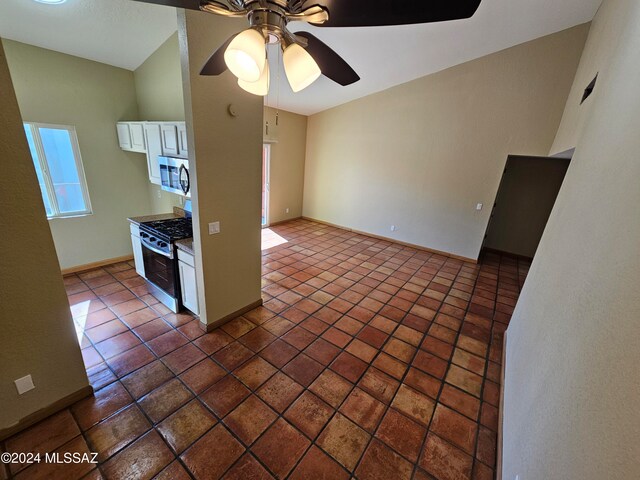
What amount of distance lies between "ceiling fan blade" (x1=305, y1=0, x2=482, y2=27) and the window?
4.17 m

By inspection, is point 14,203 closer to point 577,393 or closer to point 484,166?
point 577,393

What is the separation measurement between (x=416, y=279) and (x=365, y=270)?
32.8 inches

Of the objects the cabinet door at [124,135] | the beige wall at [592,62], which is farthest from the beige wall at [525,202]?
the cabinet door at [124,135]

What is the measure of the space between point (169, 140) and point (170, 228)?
108 cm

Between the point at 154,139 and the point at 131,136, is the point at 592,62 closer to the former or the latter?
the point at 154,139

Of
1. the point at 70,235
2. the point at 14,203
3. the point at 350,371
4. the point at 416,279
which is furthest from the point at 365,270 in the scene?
the point at 70,235

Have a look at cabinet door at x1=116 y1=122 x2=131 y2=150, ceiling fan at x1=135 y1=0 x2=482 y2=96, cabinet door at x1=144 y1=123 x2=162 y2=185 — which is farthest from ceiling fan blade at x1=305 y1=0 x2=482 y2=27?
cabinet door at x1=116 y1=122 x2=131 y2=150

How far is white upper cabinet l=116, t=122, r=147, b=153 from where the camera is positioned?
3455 mm

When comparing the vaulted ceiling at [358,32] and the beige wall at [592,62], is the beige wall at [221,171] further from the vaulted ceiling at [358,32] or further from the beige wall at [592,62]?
the beige wall at [592,62]

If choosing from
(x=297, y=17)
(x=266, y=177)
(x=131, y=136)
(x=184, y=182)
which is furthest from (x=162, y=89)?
(x=297, y=17)

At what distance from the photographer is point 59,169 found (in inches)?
139

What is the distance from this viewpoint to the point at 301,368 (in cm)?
229

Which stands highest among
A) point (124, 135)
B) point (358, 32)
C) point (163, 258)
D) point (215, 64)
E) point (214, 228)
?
point (358, 32)

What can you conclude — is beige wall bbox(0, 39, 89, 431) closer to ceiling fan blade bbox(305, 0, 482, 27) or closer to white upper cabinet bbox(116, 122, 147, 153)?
ceiling fan blade bbox(305, 0, 482, 27)
